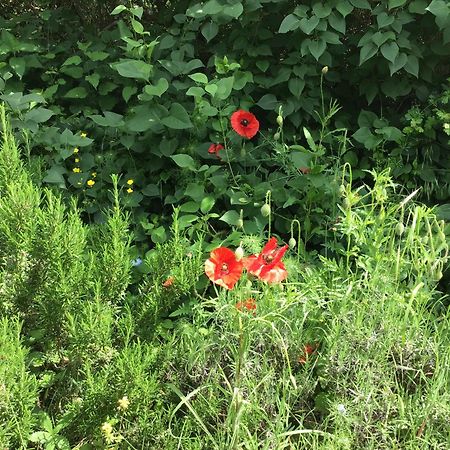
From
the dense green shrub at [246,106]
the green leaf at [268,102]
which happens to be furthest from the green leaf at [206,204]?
the green leaf at [268,102]

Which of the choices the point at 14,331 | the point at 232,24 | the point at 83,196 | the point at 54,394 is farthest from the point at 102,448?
the point at 232,24

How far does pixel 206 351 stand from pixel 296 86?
1286 mm

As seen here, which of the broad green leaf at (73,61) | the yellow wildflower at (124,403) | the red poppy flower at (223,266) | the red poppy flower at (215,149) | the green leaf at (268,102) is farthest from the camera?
the broad green leaf at (73,61)

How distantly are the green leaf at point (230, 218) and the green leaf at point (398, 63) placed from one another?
84 centimetres

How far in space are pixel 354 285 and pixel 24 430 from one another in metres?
1.00

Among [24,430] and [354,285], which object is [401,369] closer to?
[354,285]

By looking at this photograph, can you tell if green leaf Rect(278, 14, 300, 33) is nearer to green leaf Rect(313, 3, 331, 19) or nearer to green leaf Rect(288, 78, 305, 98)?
green leaf Rect(313, 3, 331, 19)

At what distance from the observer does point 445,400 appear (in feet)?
5.17

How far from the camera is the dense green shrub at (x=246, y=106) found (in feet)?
7.68

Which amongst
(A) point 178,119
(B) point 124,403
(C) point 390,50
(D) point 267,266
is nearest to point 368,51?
(C) point 390,50

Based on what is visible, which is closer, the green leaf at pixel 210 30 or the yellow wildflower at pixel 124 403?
the yellow wildflower at pixel 124 403

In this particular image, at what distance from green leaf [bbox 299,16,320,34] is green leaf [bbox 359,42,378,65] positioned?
217mm

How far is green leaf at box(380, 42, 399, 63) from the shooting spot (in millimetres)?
2303

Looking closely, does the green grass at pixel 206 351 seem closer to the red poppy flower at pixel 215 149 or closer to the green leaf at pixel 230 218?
the green leaf at pixel 230 218
